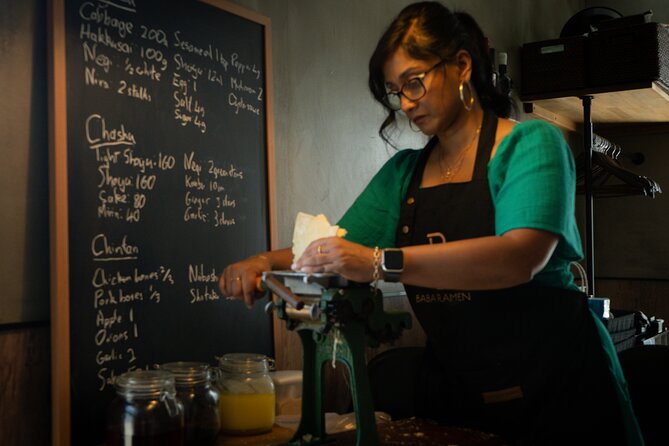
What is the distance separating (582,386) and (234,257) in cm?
112

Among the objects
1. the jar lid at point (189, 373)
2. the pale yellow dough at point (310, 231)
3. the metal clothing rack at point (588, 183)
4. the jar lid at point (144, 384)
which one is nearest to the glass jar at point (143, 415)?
the jar lid at point (144, 384)

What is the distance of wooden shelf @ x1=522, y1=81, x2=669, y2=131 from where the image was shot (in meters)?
3.96

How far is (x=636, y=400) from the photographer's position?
6.06 ft

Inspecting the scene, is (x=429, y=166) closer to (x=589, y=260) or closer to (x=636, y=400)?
(x=636, y=400)

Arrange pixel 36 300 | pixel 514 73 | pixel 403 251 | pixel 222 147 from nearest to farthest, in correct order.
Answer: pixel 403 251 < pixel 36 300 < pixel 222 147 < pixel 514 73

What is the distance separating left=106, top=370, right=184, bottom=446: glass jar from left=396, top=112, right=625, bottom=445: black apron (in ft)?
2.18

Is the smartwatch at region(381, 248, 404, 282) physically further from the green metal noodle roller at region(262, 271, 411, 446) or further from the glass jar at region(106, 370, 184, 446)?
the glass jar at region(106, 370, 184, 446)

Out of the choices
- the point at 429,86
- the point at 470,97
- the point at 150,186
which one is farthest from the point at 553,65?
the point at 150,186

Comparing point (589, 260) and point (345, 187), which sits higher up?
point (345, 187)

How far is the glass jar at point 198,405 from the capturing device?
1.66m

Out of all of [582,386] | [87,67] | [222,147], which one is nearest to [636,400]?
[582,386]

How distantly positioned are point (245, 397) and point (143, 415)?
0.33 meters

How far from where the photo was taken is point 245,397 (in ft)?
5.87

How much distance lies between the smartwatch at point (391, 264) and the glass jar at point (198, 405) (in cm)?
59
